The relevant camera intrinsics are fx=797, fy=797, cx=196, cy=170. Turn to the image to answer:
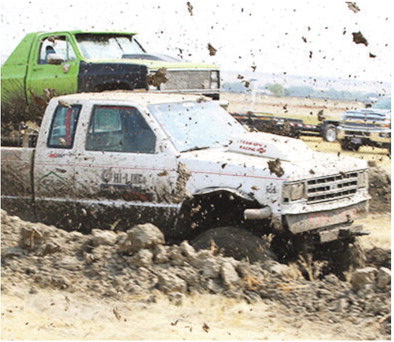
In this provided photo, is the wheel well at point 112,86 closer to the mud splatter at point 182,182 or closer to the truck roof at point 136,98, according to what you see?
the truck roof at point 136,98

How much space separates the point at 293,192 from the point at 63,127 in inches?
109

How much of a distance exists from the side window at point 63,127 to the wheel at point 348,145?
13.4 m

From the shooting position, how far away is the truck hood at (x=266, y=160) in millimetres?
7734

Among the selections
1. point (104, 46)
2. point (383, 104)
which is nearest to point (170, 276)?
point (104, 46)

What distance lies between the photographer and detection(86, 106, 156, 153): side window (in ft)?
27.5

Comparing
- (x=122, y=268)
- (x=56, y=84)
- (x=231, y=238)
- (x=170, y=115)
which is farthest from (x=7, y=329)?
(x=56, y=84)

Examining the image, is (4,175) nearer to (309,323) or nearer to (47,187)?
Answer: (47,187)

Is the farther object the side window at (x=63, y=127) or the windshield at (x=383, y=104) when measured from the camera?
the windshield at (x=383, y=104)

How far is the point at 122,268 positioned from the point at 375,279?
2.40 metres

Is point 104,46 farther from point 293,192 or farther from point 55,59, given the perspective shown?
point 293,192

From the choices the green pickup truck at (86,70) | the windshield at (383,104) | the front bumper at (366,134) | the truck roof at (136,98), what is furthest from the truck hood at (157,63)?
the windshield at (383,104)

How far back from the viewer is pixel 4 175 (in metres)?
9.05

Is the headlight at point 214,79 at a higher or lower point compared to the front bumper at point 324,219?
higher

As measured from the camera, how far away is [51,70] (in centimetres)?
1436
